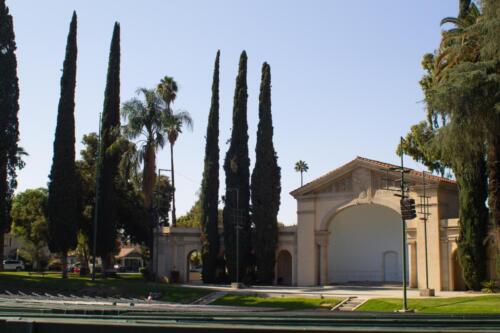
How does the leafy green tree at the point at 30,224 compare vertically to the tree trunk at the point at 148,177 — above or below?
below

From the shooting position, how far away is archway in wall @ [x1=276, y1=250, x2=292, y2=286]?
4503 centimetres

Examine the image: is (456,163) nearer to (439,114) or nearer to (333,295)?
(439,114)

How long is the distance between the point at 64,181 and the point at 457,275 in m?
26.4

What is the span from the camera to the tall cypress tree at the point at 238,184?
4275cm

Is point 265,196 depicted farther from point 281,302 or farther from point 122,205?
point 122,205

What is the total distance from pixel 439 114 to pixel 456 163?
130 inches

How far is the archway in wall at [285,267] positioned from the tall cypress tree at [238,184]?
330cm

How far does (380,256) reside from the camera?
145 feet

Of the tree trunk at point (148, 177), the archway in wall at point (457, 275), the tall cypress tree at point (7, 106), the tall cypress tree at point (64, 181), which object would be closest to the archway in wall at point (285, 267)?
the tree trunk at point (148, 177)

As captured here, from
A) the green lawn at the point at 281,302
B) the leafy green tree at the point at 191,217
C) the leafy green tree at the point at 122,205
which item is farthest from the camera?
the leafy green tree at the point at 191,217

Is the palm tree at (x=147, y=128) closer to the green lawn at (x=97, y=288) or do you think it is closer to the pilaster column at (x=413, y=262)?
the green lawn at (x=97, y=288)

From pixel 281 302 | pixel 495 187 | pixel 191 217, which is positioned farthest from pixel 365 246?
pixel 191 217

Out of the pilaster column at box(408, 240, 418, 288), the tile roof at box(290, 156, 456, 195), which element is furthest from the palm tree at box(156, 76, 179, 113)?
the pilaster column at box(408, 240, 418, 288)

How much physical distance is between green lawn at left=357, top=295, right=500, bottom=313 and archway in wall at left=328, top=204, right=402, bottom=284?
14072mm
